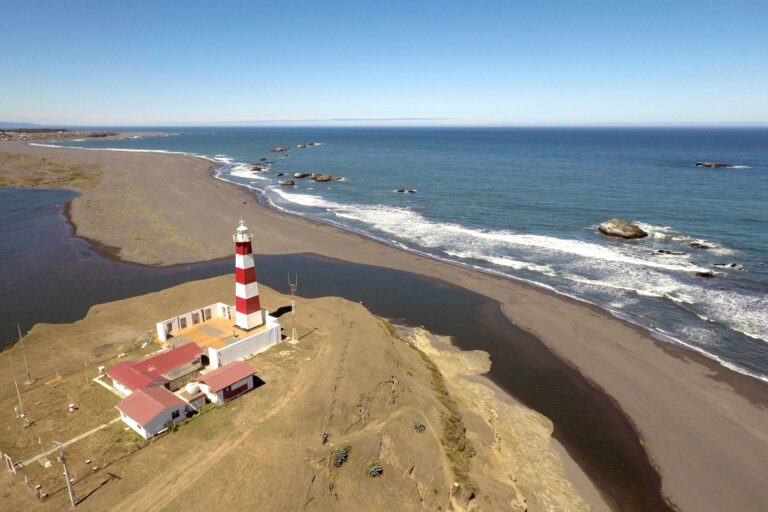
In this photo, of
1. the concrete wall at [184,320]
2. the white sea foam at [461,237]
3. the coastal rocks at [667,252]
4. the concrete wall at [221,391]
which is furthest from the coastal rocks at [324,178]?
the concrete wall at [221,391]

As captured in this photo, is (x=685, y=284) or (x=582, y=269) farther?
(x=582, y=269)

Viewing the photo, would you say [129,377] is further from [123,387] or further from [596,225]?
[596,225]

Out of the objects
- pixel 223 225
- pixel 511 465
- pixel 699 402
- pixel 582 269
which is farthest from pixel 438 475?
pixel 223 225

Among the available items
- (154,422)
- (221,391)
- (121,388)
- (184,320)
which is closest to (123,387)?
(121,388)

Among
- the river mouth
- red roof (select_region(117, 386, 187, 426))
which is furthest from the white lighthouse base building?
the river mouth

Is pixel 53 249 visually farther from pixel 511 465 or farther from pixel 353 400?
pixel 511 465

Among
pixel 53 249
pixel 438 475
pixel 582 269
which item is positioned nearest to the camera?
pixel 438 475

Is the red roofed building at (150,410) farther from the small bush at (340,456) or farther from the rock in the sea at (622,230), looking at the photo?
the rock in the sea at (622,230)
